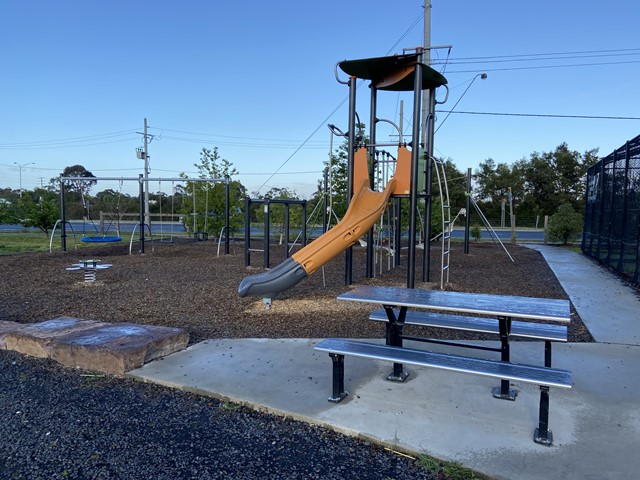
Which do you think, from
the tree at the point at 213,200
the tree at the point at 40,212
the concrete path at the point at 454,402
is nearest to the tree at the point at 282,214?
the tree at the point at 213,200

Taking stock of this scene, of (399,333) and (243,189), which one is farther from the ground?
(243,189)

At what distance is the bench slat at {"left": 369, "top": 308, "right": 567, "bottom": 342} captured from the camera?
352cm

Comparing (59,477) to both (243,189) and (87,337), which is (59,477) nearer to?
(87,337)

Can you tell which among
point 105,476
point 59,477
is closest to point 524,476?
point 105,476

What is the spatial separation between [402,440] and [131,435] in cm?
162

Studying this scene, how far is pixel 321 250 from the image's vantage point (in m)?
6.63

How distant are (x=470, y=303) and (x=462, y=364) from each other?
59 centimetres

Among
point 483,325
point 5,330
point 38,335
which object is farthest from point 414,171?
point 5,330

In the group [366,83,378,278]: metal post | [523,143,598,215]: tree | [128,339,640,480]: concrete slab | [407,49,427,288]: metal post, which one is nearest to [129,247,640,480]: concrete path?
[128,339,640,480]: concrete slab

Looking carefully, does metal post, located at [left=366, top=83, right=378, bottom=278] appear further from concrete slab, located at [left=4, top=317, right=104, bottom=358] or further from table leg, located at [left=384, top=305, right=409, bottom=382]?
concrete slab, located at [left=4, top=317, right=104, bottom=358]

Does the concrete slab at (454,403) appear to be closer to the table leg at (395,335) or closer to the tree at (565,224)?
the table leg at (395,335)

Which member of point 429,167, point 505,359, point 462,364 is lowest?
Result: point 505,359

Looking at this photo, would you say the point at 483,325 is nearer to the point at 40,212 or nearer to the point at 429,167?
the point at 429,167

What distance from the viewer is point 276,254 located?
14414mm
